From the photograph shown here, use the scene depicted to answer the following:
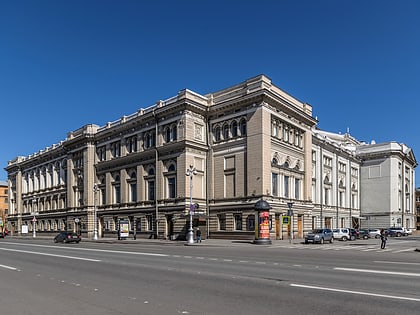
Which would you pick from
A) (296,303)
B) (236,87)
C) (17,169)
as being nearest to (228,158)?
(236,87)

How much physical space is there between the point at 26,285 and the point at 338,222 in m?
61.2

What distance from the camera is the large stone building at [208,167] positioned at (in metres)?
43.9

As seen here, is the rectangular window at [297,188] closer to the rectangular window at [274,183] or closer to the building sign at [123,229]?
the rectangular window at [274,183]

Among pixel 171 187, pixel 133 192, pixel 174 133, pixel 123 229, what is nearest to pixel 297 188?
pixel 171 187

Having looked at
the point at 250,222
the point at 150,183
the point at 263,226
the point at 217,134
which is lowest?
the point at 250,222

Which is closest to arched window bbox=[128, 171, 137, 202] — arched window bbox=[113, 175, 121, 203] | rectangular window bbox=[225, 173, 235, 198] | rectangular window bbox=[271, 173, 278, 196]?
arched window bbox=[113, 175, 121, 203]

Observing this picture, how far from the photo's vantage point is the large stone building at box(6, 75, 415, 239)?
43.9 meters

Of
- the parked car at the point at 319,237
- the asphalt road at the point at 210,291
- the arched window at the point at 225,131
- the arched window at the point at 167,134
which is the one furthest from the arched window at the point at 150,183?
the asphalt road at the point at 210,291

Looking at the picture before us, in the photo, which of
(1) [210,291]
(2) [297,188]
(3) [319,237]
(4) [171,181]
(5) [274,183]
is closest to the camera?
(1) [210,291]

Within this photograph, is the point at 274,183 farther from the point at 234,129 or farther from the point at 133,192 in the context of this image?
the point at 133,192

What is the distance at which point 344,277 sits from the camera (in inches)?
508

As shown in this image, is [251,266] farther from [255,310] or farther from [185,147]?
[185,147]

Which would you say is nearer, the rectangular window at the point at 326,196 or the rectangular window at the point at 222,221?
the rectangular window at the point at 222,221

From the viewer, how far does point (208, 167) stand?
48.6 meters
